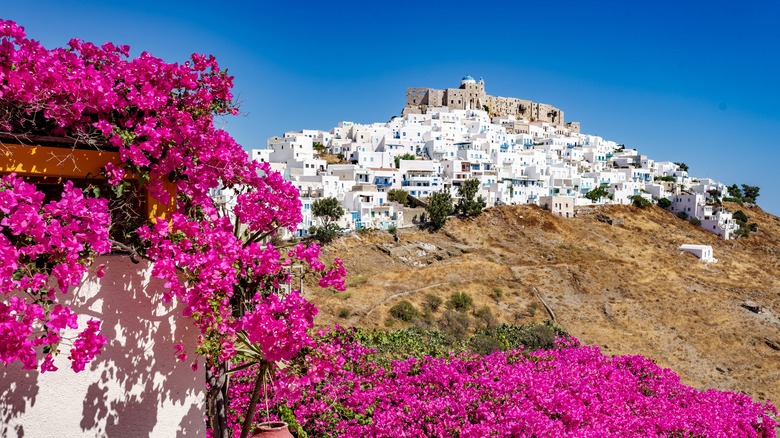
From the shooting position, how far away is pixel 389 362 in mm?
10000

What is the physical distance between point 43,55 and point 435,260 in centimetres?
3599

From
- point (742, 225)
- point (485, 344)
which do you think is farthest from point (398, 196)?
point (742, 225)

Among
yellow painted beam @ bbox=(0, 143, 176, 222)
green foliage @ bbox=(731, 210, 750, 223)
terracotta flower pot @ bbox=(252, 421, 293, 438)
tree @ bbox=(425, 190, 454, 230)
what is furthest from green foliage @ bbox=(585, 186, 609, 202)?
yellow painted beam @ bbox=(0, 143, 176, 222)

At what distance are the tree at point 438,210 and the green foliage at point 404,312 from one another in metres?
16.2

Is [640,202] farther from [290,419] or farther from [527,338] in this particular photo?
[290,419]

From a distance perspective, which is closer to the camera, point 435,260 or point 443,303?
point 443,303

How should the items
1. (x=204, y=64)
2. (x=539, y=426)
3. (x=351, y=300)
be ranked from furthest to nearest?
(x=351, y=300), (x=539, y=426), (x=204, y=64)

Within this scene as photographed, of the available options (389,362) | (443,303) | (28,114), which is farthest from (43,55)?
(443,303)

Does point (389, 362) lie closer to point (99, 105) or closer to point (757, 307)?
point (99, 105)

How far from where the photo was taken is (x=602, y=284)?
35.8 metres

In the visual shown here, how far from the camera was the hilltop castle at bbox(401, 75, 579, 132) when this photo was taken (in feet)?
294

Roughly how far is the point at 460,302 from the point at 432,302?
165cm

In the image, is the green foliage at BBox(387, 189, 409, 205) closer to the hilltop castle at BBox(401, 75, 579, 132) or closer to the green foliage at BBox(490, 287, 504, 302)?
the green foliage at BBox(490, 287, 504, 302)

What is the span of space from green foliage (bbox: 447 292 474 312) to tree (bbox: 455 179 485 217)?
16.0 meters
